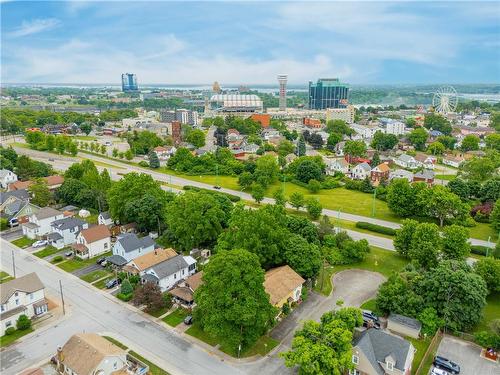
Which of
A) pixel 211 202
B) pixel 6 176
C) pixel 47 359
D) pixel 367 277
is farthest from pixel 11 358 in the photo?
pixel 6 176

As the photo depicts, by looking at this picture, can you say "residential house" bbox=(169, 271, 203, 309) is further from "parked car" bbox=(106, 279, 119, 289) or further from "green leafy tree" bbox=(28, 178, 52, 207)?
"green leafy tree" bbox=(28, 178, 52, 207)

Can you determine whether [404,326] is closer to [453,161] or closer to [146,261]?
[146,261]

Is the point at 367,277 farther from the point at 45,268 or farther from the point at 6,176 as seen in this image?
the point at 6,176

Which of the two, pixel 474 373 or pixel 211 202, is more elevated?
pixel 211 202

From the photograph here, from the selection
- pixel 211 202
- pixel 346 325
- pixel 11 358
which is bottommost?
pixel 11 358

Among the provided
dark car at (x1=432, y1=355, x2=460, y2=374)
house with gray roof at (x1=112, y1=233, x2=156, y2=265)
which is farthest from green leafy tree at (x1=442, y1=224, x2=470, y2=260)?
house with gray roof at (x1=112, y1=233, x2=156, y2=265)

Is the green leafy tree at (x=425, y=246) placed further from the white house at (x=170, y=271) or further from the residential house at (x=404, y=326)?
the white house at (x=170, y=271)

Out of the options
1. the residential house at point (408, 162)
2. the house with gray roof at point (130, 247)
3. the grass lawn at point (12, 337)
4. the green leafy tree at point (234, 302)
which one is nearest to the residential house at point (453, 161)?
the residential house at point (408, 162)
